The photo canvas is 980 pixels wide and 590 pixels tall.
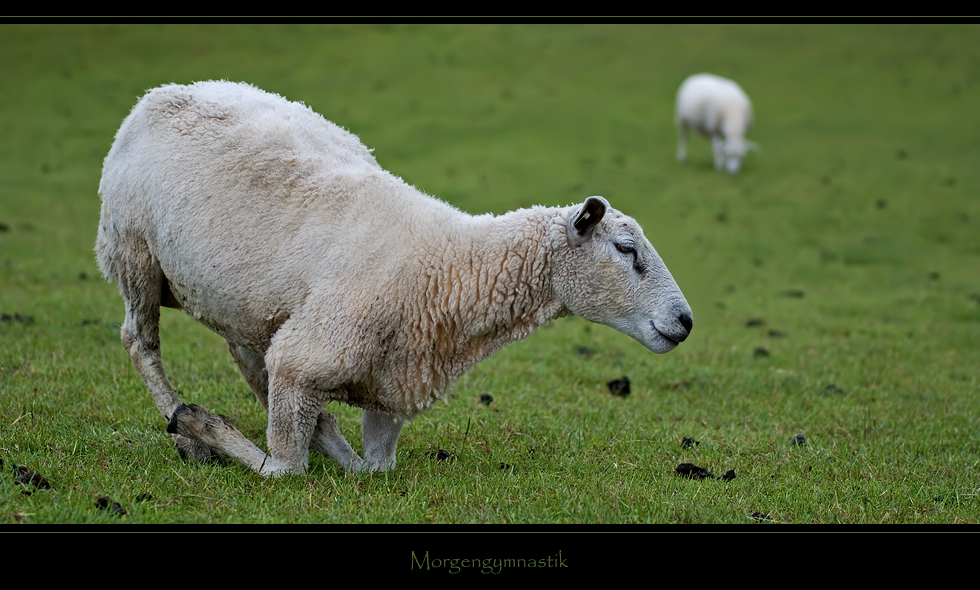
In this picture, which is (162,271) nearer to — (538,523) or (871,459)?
(538,523)

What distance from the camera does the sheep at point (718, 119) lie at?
2147 centimetres

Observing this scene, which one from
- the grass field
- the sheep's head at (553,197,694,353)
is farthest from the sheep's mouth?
the grass field

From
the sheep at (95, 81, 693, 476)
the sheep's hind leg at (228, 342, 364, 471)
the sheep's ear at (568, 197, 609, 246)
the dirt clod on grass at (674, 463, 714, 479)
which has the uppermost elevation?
the sheep's ear at (568, 197, 609, 246)

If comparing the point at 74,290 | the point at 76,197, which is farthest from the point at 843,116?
the point at 74,290

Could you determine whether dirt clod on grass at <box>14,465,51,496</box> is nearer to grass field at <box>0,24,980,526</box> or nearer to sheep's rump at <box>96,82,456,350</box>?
grass field at <box>0,24,980,526</box>

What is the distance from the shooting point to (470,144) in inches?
882

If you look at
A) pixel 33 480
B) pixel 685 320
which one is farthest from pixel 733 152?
pixel 33 480

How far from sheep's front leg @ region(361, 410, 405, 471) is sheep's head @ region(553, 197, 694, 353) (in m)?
1.32

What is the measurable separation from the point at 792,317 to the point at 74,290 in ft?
29.2

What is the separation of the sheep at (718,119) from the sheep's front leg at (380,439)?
1708cm

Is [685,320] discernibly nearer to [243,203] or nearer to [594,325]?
[243,203]

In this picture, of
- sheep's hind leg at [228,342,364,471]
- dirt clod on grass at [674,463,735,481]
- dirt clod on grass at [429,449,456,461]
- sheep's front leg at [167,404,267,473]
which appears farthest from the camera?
dirt clod on grass at [429,449,456,461]

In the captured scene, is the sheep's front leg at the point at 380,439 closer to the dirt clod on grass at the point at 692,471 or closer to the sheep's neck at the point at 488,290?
the sheep's neck at the point at 488,290

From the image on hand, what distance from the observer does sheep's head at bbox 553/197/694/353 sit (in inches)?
203
